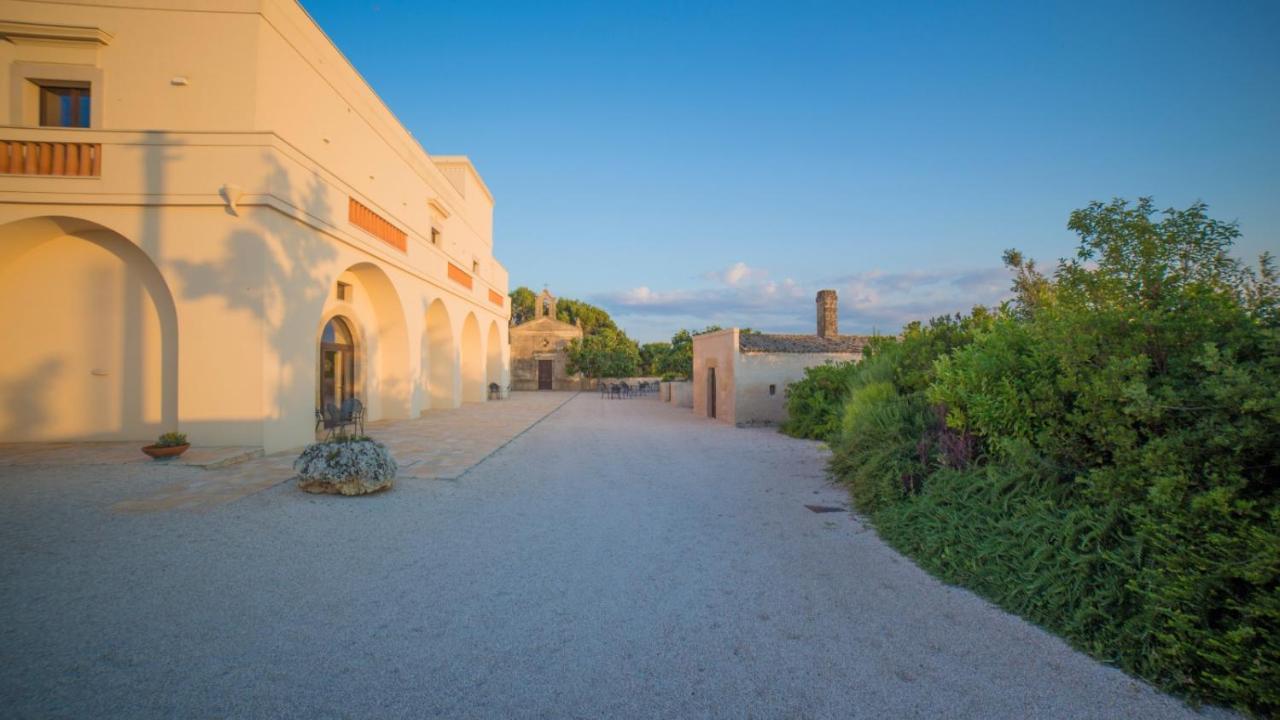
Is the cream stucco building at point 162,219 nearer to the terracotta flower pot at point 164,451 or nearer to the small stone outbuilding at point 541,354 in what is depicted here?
the terracotta flower pot at point 164,451

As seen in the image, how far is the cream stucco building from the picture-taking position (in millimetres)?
7551

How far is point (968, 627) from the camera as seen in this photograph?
307 cm

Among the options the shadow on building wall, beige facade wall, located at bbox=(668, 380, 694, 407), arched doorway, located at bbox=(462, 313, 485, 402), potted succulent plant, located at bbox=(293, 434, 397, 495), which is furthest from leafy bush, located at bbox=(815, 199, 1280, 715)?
arched doorway, located at bbox=(462, 313, 485, 402)

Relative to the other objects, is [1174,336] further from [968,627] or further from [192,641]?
[192,641]

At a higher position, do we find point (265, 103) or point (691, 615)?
point (265, 103)

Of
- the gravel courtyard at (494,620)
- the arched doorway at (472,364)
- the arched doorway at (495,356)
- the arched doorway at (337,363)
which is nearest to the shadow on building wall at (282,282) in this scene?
the arched doorway at (337,363)

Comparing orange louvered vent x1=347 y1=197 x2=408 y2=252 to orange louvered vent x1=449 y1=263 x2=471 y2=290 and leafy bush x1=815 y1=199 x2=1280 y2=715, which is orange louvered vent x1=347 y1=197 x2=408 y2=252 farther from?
leafy bush x1=815 y1=199 x2=1280 y2=715

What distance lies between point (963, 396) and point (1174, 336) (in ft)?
5.17

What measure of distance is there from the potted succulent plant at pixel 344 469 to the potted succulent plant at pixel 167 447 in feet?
8.47

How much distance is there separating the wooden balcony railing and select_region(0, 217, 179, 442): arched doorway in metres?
0.89

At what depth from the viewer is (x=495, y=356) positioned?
2361 cm

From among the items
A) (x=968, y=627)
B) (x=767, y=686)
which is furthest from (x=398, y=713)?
(x=968, y=627)

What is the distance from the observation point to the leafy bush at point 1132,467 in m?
2.42

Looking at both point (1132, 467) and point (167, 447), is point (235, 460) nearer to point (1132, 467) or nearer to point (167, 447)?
point (167, 447)
